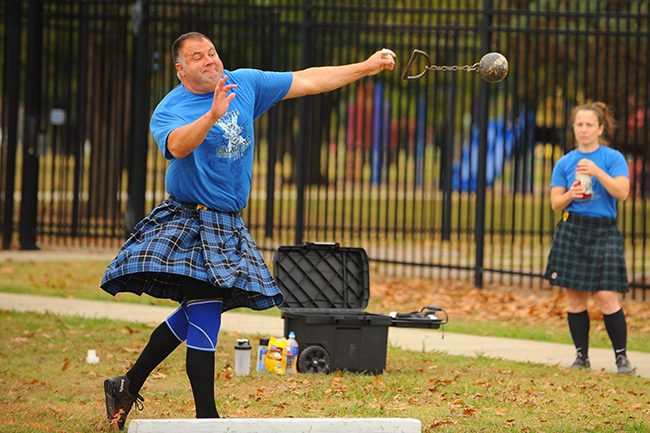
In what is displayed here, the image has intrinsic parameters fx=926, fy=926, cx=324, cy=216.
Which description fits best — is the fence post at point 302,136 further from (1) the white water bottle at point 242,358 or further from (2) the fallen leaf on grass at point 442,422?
(2) the fallen leaf on grass at point 442,422

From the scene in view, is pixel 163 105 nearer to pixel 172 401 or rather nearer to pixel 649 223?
pixel 172 401

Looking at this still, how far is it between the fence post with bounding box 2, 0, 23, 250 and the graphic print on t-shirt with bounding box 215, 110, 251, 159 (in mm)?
9165

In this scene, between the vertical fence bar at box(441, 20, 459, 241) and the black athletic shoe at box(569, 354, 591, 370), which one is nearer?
the black athletic shoe at box(569, 354, 591, 370)

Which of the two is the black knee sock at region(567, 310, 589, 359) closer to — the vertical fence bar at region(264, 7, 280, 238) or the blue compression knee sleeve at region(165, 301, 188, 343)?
the blue compression knee sleeve at region(165, 301, 188, 343)

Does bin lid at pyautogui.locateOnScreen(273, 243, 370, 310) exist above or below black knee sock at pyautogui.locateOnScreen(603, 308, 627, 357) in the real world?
above

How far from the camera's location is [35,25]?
42.3 feet

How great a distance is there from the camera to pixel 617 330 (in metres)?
6.68

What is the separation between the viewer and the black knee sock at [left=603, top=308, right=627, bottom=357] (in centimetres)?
665

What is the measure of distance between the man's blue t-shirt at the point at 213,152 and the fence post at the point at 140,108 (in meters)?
7.79

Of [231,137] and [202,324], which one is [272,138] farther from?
[202,324]

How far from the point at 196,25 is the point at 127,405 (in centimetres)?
860

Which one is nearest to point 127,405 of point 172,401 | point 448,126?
point 172,401

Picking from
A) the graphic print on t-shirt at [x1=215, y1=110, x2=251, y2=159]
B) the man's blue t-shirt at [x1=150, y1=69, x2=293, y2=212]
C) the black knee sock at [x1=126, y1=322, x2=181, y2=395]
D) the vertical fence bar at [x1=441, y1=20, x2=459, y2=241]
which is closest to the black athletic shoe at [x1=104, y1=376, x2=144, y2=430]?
the black knee sock at [x1=126, y1=322, x2=181, y2=395]

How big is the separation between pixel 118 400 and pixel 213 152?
139 cm
